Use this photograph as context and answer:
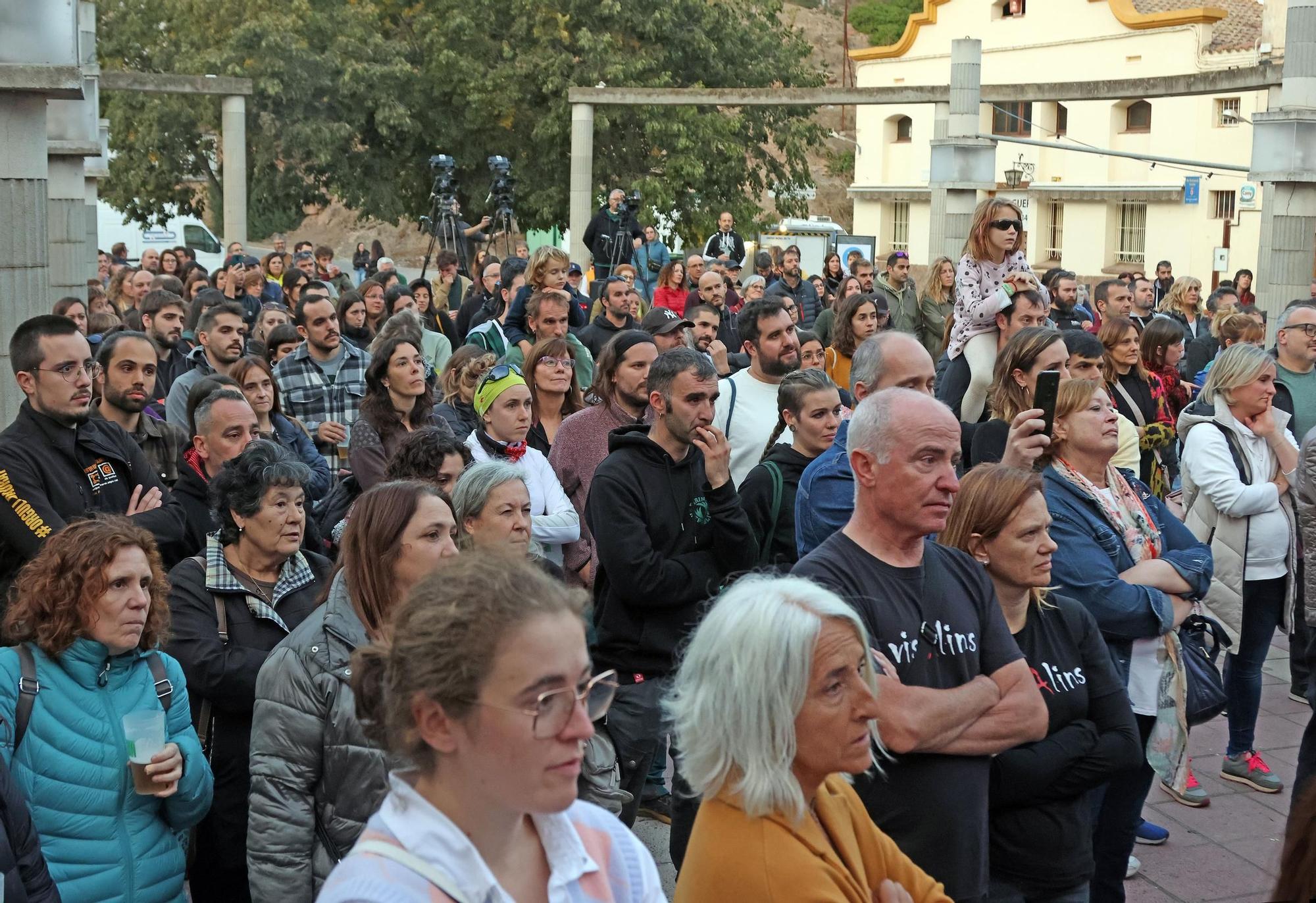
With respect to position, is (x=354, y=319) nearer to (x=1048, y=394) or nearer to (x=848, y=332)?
(x=848, y=332)

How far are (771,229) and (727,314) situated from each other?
22.7 metres

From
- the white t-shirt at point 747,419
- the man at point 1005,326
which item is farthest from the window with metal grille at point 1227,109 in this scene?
the white t-shirt at point 747,419

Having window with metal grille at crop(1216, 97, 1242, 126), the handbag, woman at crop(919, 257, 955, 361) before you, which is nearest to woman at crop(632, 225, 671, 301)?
woman at crop(919, 257, 955, 361)

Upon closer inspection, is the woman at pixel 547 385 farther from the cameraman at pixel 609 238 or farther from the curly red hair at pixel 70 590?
the cameraman at pixel 609 238

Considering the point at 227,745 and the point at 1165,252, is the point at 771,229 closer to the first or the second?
the point at 1165,252

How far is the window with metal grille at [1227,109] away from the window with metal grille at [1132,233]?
4060mm

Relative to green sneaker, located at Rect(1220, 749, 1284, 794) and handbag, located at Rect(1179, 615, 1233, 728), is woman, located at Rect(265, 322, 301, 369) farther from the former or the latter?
green sneaker, located at Rect(1220, 749, 1284, 794)

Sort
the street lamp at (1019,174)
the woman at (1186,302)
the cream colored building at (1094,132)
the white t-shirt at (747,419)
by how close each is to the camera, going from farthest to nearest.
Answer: the street lamp at (1019,174)
the cream colored building at (1094,132)
the woman at (1186,302)
the white t-shirt at (747,419)

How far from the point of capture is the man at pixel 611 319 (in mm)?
9766

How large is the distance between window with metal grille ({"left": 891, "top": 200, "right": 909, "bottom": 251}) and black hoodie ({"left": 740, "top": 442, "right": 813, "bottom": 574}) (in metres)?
42.6

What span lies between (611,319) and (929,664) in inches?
273

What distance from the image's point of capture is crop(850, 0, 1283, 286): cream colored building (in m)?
36.3

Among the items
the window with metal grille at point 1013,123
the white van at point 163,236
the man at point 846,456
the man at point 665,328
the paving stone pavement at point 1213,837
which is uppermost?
the window with metal grille at point 1013,123

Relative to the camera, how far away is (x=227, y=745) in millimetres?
4117
